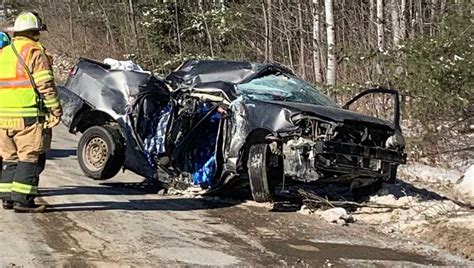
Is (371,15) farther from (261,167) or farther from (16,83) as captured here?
(16,83)

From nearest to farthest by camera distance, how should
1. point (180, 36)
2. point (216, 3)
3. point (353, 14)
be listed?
point (353, 14) < point (180, 36) < point (216, 3)

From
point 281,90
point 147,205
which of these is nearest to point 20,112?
point 147,205

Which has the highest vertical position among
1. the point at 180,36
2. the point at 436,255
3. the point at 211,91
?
the point at 180,36

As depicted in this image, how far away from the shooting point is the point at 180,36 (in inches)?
960

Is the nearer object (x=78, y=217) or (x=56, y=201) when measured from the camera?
(x=78, y=217)

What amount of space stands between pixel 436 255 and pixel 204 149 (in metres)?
2.99

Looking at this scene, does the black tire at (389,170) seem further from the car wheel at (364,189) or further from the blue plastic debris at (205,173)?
the blue plastic debris at (205,173)

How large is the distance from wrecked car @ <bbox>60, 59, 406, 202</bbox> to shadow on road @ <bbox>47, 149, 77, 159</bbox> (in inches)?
65.0

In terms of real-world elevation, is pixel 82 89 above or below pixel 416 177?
above

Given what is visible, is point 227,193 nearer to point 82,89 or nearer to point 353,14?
point 82,89

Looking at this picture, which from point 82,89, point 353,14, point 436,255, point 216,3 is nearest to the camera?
point 436,255

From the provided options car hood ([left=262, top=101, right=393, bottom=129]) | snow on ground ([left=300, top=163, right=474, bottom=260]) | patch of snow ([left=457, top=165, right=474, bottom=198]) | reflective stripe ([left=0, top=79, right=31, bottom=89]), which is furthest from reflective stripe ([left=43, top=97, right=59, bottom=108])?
patch of snow ([left=457, top=165, right=474, bottom=198])

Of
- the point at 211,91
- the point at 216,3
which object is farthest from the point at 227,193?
the point at 216,3

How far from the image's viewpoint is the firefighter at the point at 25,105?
22.3 feet
